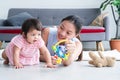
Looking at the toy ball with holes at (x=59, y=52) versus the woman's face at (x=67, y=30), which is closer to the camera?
the toy ball with holes at (x=59, y=52)

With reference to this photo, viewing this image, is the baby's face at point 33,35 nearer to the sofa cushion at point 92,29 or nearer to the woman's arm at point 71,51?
the woman's arm at point 71,51

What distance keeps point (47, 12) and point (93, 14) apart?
721 millimetres

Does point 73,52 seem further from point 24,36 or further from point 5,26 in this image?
point 5,26

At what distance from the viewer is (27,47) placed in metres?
1.41

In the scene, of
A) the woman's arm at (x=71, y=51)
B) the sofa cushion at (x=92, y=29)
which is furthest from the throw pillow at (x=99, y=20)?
the woman's arm at (x=71, y=51)

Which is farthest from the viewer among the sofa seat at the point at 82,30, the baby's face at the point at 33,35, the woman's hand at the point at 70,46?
the sofa seat at the point at 82,30

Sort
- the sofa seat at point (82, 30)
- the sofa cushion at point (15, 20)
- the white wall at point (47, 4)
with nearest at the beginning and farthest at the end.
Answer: the sofa seat at point (82, 30) < the sofa cushion at point (15, 20) < the white wall at point (47, 4)

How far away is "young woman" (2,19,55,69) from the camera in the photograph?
133cm

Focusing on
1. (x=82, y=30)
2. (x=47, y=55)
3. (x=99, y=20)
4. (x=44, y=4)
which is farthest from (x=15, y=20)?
(x=47, y=55)

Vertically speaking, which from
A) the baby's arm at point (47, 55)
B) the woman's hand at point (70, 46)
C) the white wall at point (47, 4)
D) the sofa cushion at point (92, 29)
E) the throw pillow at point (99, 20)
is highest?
the white wall at point (47, 4)

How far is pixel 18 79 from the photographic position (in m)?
1.05

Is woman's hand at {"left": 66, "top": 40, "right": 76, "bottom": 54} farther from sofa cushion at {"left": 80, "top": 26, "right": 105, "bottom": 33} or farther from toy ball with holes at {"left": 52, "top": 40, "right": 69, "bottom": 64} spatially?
sofa cushion at {"left": 80, "top": 26, "right": 105, "bottom": 33}

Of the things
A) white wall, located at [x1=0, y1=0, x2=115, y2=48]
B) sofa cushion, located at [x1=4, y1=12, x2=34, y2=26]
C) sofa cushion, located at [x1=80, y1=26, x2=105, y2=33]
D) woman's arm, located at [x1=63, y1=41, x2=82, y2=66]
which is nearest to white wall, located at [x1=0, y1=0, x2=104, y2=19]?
white wall, located at [x1=0, y1=0, x2=115, y2=48]

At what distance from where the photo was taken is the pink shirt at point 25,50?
139 cm
